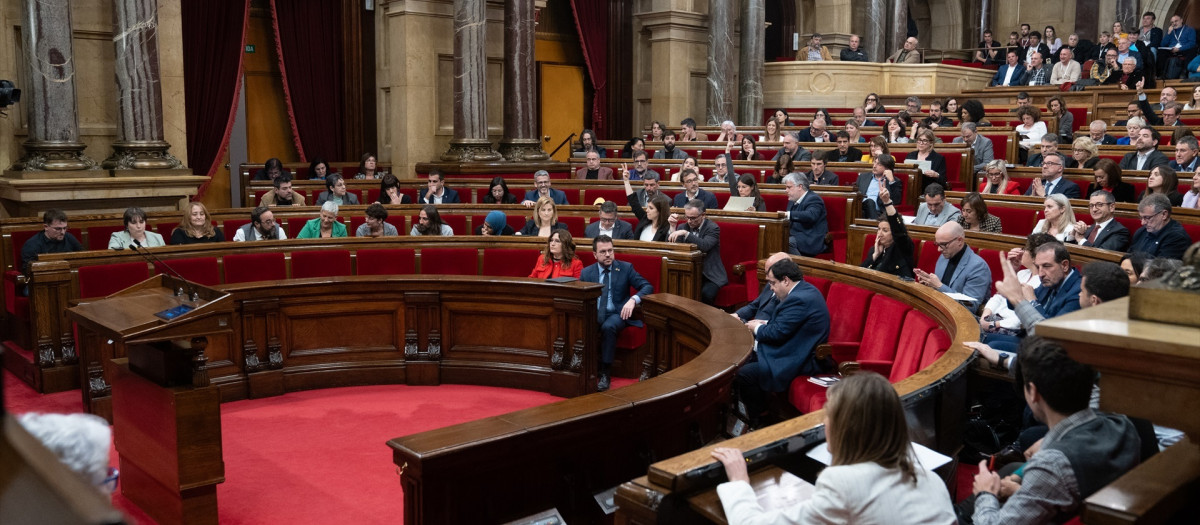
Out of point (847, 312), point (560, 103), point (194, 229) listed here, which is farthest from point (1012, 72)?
point (194, 229)

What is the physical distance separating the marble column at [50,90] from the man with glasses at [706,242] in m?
5.53

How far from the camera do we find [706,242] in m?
7.28

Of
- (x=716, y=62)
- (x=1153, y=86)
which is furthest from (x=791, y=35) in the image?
(x=1153, y=86)

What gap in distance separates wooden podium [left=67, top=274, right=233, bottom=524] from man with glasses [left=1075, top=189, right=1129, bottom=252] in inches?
184

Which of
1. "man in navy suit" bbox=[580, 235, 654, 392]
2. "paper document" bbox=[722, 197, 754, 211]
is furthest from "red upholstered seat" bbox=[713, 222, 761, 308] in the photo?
"man in navy suit" bbox=[580, 235, 654, 392]

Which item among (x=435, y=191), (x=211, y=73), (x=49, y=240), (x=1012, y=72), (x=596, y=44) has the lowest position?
(x=49, y=240)

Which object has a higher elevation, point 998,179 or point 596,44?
point 596,44

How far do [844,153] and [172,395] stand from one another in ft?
24.9

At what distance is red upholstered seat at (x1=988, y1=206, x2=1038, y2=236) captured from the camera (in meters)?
7.20

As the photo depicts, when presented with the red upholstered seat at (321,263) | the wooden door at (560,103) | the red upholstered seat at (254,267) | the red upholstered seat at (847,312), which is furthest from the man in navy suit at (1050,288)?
the wooden door at (560,103)

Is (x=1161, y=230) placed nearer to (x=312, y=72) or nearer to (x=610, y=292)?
(x=610, y=292)

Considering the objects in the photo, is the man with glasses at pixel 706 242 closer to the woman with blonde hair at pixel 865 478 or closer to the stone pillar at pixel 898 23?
the woman with blonde hair at pixel 865 478

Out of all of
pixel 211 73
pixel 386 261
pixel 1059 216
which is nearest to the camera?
pixel 1059 216

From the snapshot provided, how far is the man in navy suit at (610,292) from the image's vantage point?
6254mm
